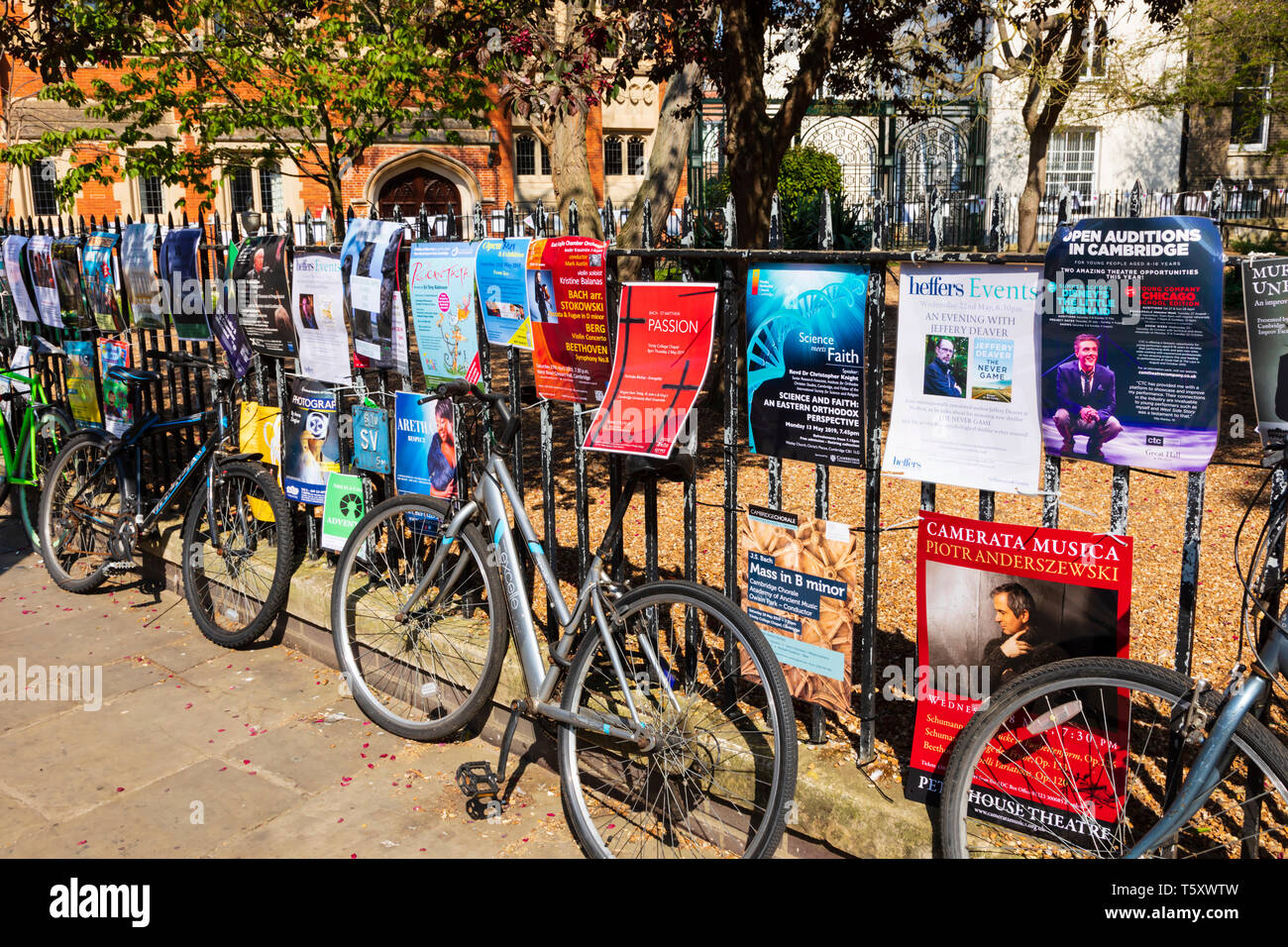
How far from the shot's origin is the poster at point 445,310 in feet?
14.4

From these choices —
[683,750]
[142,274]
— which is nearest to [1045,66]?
[142,274]

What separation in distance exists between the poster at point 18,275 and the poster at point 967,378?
6788mm

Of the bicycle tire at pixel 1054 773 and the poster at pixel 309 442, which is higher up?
the poster at pixel 309 442

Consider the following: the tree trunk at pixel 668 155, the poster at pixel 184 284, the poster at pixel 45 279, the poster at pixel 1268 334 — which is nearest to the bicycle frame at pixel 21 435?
the poster at pixel 45 279

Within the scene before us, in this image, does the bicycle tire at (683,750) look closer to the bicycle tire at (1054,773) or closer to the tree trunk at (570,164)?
the bicycle tire at (1054,773)

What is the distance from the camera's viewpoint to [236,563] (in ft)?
18.1

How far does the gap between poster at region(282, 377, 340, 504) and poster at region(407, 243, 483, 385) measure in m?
0.82

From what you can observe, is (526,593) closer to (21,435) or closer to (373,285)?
(373,285)

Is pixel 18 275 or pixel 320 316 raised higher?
pixel 18 275

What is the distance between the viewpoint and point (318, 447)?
5.24m

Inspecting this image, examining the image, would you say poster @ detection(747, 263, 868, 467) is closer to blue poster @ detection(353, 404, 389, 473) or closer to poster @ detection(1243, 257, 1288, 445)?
poster @ detection(1243, 257, 1288, 445)

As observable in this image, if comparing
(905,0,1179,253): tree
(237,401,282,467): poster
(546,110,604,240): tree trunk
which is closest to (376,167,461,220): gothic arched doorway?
(905,0,1179,253): tree

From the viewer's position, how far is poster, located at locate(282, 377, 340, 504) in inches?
204

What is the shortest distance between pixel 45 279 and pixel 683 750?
6097 mm
